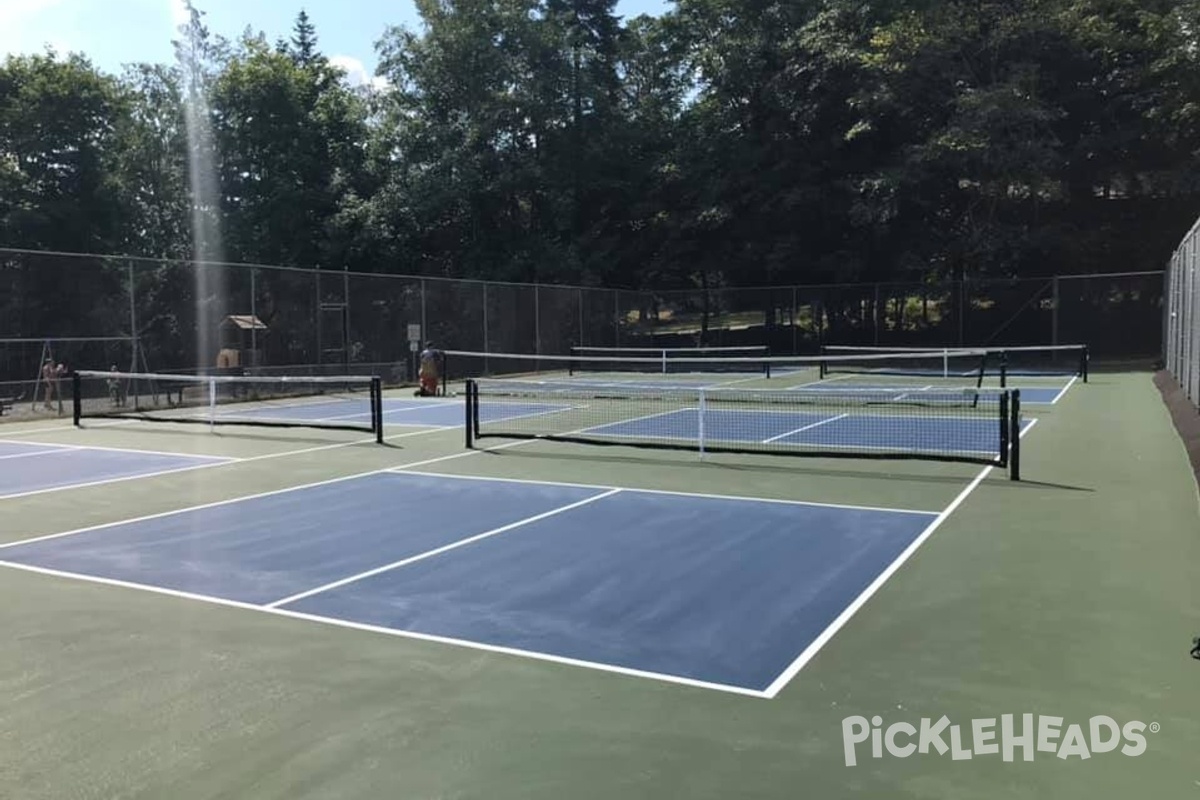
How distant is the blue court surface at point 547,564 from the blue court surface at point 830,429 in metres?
4.07

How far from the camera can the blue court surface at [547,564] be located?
16.7 ft

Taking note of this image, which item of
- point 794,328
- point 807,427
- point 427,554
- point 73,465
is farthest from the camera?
point 794,328

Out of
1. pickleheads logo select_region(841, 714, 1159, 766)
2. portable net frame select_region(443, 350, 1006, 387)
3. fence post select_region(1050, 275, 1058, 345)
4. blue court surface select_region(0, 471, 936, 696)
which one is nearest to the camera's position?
pickleheads logo select_region(841, 714, 1159, 766)

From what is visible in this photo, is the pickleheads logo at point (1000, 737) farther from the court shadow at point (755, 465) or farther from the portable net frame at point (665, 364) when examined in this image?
the portable net frame at point (665, 364)

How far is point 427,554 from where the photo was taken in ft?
22.9

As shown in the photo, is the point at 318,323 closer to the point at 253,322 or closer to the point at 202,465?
the point at 253,322

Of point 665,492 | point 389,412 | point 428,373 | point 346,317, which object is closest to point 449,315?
point 346,317

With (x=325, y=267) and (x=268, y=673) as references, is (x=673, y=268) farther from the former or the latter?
(x=268, y=673)

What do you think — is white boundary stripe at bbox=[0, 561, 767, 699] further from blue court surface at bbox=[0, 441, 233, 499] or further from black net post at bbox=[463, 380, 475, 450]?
black net post at bbox=[463, 380, 475, 450]

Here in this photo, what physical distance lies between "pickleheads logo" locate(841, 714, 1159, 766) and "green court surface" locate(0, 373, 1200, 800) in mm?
41

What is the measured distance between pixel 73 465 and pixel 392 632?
833 centimetres

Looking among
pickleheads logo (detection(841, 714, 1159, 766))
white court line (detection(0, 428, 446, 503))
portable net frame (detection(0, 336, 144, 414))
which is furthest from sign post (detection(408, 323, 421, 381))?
pickleheads logo (detection(841, 714, 1159, 766))

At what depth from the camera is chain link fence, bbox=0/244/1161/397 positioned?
21469mm

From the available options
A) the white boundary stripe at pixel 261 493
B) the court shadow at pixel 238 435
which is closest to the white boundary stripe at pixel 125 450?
the white boundary stripe at pixel 261 493
